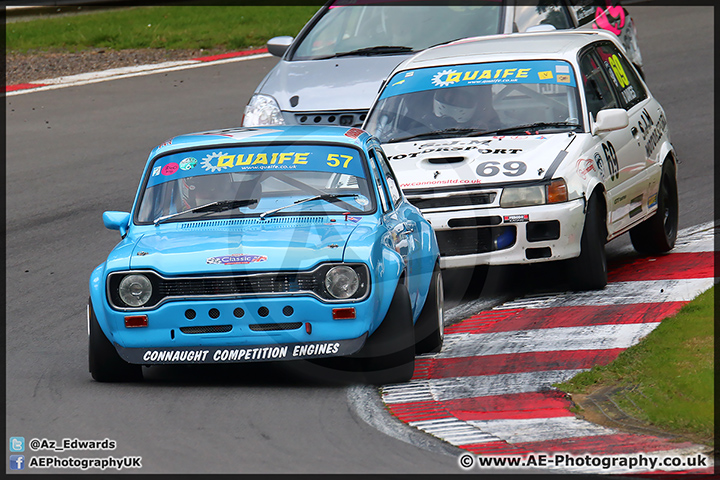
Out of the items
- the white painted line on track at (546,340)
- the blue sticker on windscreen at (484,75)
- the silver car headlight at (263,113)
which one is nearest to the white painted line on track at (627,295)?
the white painted line on track at (546,340)

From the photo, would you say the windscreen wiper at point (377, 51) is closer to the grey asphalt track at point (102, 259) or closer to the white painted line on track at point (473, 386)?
the grey asphalt track at point (102, 259)

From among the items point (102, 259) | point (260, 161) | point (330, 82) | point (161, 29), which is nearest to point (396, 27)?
point (330, 82)

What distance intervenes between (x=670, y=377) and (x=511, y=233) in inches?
91.2

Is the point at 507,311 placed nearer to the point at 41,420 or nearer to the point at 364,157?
the point at 364,157

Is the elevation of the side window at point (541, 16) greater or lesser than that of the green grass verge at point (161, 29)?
greater

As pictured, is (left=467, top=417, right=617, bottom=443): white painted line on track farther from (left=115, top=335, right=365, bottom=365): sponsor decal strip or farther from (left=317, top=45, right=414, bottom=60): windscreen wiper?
(left=317, top=45, right=414, bottom=60): windscreen wiper

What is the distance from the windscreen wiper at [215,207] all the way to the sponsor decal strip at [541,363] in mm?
1441

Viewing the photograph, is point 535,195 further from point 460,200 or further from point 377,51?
point 377,51

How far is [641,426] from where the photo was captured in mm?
5867

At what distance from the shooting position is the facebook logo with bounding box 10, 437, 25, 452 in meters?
5.63

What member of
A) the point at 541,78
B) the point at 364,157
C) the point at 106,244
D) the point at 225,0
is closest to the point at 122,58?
the point at 225,0

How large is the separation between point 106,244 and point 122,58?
33.2 feet

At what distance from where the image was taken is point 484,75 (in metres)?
9.73

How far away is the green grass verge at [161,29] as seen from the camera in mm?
21500
